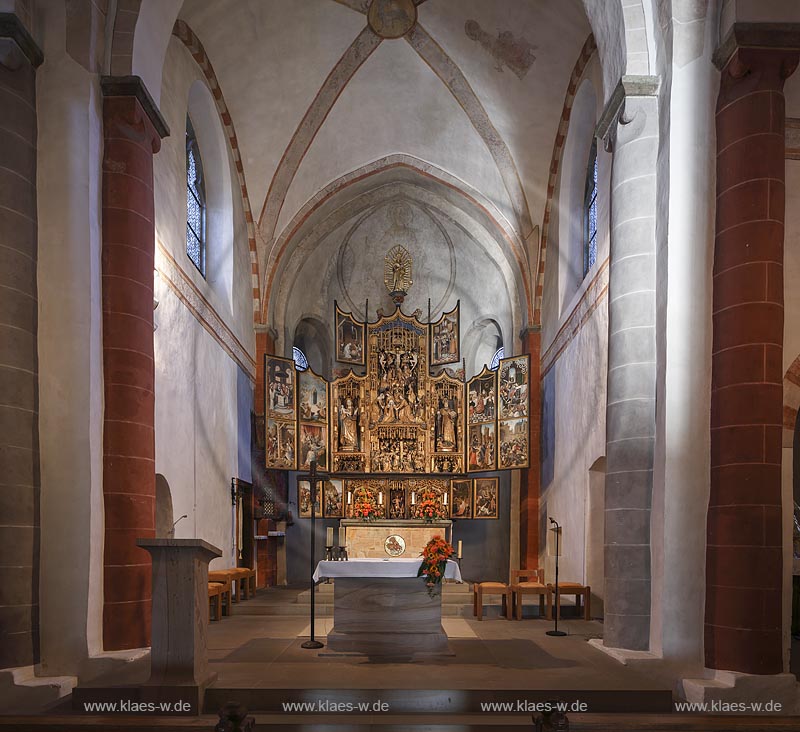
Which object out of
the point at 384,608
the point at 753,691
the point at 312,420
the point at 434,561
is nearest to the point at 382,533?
the point at 312,420

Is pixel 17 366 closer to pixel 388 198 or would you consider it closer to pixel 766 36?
pixel 766 36

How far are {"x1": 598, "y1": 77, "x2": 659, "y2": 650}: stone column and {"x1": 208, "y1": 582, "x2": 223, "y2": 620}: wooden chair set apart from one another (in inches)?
220

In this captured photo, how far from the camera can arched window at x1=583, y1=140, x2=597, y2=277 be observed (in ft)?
47.1

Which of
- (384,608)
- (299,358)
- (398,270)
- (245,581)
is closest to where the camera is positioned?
(384,608)

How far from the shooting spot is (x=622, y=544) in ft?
28.1

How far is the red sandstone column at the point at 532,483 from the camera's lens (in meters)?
18.0

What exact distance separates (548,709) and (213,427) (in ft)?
34.9

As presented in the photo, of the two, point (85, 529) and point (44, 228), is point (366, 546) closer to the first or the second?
point (85, 529)

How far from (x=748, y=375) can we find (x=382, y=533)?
10204 millimetres

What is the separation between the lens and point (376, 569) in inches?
355

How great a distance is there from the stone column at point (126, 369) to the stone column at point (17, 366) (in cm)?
74

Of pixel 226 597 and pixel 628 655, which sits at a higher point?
pixel 628 655

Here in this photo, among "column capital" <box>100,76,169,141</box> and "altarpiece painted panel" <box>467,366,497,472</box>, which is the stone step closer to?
"altarpiece painted panel" <box>467,366,497,472</box>

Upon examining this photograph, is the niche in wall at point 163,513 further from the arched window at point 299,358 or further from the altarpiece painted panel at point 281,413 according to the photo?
the arched window at point 299,358
